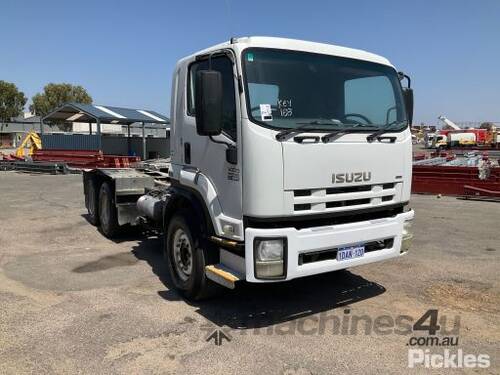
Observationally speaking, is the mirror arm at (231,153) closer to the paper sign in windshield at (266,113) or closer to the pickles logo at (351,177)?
the paper sign in windshield at (266,113)

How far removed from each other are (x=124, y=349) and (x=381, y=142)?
3144 mm

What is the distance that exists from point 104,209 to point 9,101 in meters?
73.9

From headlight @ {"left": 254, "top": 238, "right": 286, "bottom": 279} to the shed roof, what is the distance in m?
23.6

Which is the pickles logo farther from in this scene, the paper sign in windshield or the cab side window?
the cab side window

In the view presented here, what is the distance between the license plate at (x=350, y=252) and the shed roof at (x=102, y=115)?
2350cm

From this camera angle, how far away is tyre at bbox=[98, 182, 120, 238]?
8094mm

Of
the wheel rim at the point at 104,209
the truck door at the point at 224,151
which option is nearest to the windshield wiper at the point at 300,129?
the truck door at the point at 224,151

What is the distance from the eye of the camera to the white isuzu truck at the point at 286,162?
4188 millimetres

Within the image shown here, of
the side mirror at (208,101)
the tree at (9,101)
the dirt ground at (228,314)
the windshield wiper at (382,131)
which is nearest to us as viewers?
the dirt ground at (228,314)

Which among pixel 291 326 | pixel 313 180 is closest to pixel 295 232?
pixel 313 180

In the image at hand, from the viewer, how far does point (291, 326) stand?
4613 mm

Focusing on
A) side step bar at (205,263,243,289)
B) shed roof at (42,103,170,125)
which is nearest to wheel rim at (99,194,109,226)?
side step bar at (205,263,243,289)

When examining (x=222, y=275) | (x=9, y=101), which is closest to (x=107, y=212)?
(x=222, y=275)

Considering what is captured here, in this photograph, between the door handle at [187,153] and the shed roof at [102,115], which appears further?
the shed roof at [102,115]
